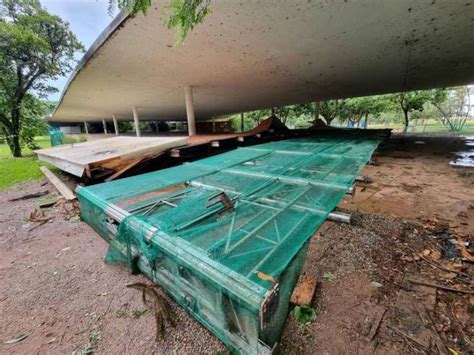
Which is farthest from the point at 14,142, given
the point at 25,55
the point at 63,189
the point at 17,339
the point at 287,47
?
the point at 287,47

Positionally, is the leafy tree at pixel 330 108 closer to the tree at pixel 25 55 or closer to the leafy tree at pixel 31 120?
the tree at pixel 25 55

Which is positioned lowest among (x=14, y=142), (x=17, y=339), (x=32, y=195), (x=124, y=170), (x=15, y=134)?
(x=17, y=339)

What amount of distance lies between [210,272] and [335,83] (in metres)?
7.62

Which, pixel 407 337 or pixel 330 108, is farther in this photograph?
pixel 330 108

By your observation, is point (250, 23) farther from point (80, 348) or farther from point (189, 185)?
point (80, 348)

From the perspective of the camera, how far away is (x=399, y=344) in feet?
3.95

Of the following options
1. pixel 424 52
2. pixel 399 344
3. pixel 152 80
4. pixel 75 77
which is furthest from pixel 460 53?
pixel 75 77

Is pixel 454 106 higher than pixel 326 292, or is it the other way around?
pixel 454 106

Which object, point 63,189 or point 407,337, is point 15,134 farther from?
point 407,337

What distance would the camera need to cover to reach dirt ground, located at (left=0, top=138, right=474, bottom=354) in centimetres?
126

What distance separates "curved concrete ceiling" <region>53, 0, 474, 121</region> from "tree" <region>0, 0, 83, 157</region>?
189 inches

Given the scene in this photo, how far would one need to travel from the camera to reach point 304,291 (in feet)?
5.05

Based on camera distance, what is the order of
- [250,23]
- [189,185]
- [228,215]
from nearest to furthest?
[228,215]
[189,185]
[250,23]

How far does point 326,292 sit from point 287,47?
406 centimetres
